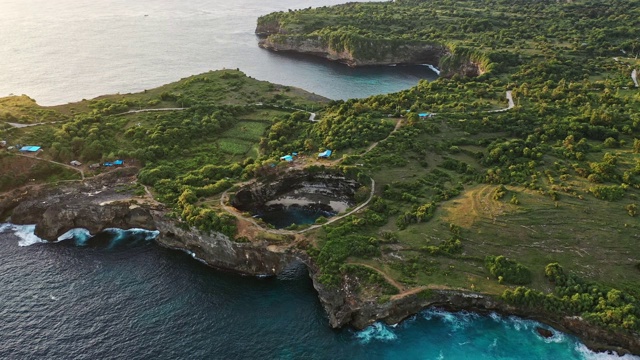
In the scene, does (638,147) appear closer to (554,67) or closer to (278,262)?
(554,67)

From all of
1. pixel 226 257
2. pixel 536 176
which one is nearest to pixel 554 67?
pixel 536 176

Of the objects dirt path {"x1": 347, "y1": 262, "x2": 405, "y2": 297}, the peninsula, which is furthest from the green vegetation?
dirt path {"x1": 347, "y1": 262, "x2": 405, "y2": 297}

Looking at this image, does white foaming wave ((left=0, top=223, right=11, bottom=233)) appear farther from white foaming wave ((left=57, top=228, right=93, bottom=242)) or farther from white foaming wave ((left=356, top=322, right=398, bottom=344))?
white foaming wave ((left=356, top=322, right=398, bottom=344))

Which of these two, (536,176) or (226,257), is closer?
(226,257)

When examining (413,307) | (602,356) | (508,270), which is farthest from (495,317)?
(602,356)

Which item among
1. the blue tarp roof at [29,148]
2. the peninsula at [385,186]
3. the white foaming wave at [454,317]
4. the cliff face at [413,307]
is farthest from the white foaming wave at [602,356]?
the blue tarp roof at [29,148]

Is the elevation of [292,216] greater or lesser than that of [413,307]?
greater

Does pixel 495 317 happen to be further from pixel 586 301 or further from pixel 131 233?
pixel 131 233
